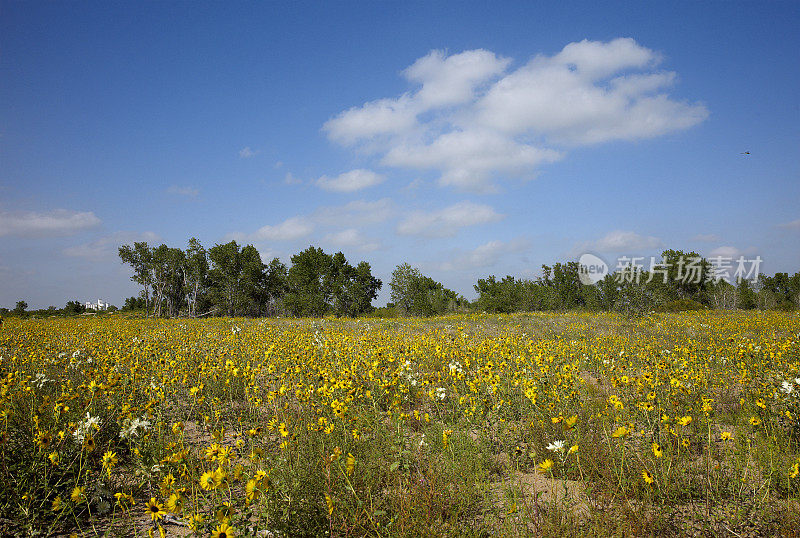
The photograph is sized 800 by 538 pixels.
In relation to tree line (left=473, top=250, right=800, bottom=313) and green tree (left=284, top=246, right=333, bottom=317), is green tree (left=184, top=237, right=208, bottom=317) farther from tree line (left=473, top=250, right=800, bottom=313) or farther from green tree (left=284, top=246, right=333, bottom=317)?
tree line (left=473, top=250, right=800, bottom=313)

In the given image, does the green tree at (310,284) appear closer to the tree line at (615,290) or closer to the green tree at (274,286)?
the green tree at (274,286)

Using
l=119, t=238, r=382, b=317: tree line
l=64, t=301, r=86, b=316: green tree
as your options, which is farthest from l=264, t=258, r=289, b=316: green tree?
l=64, t=301, r=86, b=316: green tree

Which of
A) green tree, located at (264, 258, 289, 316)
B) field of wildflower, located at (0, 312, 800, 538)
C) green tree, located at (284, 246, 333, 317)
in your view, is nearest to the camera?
field of wildflower, located at (0, 312, 800, 538)

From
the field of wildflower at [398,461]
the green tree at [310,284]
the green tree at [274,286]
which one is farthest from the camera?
the green tree at [274,286]


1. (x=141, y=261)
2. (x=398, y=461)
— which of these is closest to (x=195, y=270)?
(x=141, y=261)

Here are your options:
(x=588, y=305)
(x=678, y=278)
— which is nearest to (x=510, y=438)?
(x=588, y=305)

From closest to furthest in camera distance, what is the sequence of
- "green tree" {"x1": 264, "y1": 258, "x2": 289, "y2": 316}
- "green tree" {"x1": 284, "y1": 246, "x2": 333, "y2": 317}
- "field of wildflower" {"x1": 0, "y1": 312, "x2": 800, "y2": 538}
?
1. "field of wildflower" {"x1": 0, "y1": 312, "x2": 800, "y2": 538}
2. "green tree" {"x1": 284, "y1": 246, "x2": 333, "y2": 317}
3. "green tree" {"x1": 264, "y1": 258, "x2": 289, "y2": 316}

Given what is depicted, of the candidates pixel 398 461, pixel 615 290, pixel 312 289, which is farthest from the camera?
pixel 615 290

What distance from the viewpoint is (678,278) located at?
2154 inches

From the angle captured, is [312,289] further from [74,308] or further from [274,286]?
[74,308]

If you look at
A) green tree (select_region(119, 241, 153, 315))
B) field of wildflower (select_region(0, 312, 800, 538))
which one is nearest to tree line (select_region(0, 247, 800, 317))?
green tree (select_region(119, 241, 153, 315))

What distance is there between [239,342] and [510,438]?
721cm

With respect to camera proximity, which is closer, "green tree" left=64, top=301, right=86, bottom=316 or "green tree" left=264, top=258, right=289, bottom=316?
"green tree" left=64, top=301, right=86, bottom=316

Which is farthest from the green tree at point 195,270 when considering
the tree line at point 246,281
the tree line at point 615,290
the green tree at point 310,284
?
the tree line at point 615,290
